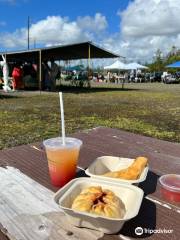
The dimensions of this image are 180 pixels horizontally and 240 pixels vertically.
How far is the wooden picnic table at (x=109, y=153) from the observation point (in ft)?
4.31

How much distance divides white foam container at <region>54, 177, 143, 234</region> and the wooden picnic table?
36 mm

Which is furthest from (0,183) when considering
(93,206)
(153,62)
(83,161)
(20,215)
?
(153,62)

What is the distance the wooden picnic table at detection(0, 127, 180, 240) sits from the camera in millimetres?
1312

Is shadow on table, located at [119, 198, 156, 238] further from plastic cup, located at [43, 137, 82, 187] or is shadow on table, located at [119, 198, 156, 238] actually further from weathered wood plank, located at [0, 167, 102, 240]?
plastic cup, located at [43, 137, 82, 187]

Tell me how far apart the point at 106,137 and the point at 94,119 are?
513cm

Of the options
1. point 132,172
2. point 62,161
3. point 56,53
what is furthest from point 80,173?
point 56,53

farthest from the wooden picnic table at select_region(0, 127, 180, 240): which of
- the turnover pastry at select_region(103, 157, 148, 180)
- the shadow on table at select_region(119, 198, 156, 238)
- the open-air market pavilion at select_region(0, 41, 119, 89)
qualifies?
the open-air market pavilion at select_region(0, 41, 119, 89)

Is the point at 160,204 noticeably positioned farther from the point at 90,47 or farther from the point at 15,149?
the point at 90,47

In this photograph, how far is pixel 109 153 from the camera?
2.52 meters

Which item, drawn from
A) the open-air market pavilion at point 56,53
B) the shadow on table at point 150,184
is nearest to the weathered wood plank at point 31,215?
the shadow on table at point 150,184

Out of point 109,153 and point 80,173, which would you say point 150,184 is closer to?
point 80,173

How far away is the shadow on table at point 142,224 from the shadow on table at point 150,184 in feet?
0.65

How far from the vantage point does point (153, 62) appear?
59.7m

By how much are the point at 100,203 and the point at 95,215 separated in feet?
0.28
